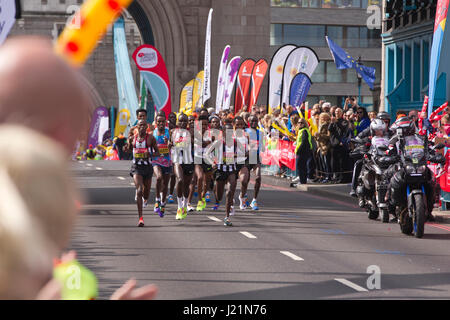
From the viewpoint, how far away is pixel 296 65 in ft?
95.6

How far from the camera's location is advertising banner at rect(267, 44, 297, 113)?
1160 inches

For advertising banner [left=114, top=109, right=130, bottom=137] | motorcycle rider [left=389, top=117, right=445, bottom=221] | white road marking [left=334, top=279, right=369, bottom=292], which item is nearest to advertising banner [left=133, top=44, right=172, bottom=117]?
advertising banner [left=114, top=109, right=130, bottom=137]

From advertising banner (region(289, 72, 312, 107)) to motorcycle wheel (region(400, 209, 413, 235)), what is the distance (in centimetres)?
1395

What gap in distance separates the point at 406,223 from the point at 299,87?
46.8 ft

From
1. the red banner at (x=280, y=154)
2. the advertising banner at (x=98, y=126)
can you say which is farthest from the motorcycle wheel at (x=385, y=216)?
the advertising banner at (x=98, y=126)

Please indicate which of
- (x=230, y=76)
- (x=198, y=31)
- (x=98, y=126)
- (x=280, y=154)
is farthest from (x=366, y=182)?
(x=98, y=126)

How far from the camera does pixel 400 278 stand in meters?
10.2

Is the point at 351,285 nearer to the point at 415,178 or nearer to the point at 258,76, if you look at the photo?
the point at 415,178

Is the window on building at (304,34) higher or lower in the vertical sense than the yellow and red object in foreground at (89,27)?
higher

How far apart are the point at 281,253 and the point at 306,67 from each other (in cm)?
1733

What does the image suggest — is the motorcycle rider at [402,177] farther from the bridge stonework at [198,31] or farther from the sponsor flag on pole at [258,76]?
the bridge stonework at [198,31]

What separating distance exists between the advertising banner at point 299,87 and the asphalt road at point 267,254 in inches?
363

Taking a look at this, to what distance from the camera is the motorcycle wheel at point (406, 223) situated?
14297 millimetres
